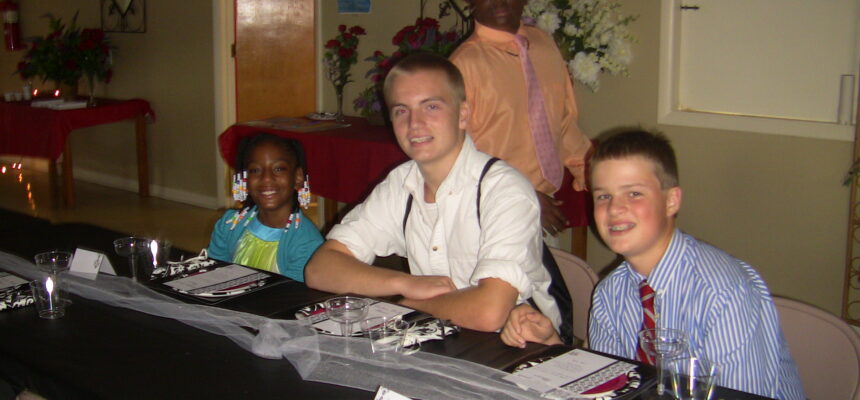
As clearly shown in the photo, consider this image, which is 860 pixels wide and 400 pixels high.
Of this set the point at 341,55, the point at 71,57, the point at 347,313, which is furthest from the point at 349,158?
the point at 71,57

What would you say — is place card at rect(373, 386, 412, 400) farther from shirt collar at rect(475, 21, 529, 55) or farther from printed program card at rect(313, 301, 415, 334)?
shirt collar at rect(475, 21, 529, 55)

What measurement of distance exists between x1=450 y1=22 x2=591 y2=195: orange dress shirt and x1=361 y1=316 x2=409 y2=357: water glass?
1351 mm

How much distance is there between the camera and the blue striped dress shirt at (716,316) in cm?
153

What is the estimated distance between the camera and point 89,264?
202 cm

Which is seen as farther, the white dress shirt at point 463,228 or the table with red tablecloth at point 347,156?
the table with red tablecloth at point 347,156

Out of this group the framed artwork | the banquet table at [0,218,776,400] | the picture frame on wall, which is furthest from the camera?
the framed artwork

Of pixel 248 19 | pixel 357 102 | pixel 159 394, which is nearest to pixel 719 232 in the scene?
pixel 357 102

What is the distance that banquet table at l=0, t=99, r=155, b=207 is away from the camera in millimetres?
5977

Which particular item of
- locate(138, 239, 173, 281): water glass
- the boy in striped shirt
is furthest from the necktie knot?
locate(138, 239, 173, 281): water glass

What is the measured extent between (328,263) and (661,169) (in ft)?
2.74

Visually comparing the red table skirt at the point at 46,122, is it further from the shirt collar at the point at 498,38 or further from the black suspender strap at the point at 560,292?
the black suspender strap at the point at 560,292

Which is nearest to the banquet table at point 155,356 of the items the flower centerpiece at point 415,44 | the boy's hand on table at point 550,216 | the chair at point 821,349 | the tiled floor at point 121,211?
the chair at point 821,349

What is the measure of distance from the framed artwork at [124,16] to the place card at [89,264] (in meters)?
4.98

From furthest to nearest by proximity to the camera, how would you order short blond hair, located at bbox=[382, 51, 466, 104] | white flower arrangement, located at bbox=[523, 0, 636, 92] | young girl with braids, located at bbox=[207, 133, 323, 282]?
white flower arrangement, located at bbox=[523, 0, 636, 92] < young girl with braids, located at bbox=[207, 133, 323, 282] < short blond hair, located at bbox=[382, 51, 466, 104]
